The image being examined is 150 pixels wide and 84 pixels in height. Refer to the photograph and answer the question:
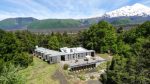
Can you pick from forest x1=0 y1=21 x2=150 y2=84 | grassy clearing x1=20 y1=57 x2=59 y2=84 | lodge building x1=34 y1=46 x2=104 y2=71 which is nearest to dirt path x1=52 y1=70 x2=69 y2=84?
grassy clearing x1=20 y1=57 x2=59 y2=84

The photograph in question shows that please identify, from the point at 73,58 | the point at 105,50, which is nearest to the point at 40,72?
the point at 73,58

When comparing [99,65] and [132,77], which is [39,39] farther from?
[132,77]

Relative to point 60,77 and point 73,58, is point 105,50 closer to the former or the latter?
point 73,58

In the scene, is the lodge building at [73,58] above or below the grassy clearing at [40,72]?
above

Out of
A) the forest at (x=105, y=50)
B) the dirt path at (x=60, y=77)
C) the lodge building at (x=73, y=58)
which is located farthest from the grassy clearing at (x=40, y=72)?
the lodge building at (x=73, y=58)

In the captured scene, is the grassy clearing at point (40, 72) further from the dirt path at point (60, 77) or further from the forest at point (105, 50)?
the forest at point (105, 50)

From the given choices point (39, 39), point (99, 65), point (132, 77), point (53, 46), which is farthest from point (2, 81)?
point (39, 39)

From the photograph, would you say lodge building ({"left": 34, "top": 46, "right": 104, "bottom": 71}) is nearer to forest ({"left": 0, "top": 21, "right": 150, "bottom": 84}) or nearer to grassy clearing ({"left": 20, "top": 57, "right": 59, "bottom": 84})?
grassy clearing ({"left": 20, "top": 57, "right": 59, "bottom": 84})
